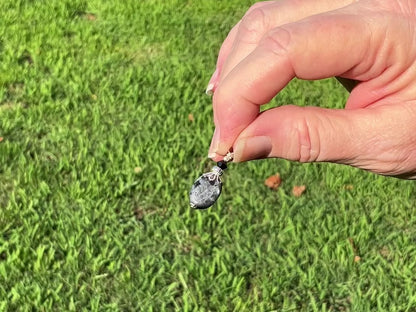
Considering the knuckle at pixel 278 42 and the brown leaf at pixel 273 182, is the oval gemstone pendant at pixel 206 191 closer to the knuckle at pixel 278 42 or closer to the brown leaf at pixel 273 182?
the knuckle at pixel 278 42

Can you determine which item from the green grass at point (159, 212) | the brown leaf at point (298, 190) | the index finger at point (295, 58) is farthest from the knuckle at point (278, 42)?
the brown leaf at point (298, 190)

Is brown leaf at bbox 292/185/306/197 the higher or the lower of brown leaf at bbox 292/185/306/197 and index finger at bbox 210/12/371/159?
the lower

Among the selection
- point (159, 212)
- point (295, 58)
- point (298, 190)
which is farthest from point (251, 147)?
point (298, 190)

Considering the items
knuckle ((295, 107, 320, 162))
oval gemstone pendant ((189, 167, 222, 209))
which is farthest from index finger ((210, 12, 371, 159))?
oval gemstone pendant ((189, 167, 222, 209))

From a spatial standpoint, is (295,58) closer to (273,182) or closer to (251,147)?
(251,147)

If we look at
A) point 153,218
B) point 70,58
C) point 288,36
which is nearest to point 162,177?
point 153,218

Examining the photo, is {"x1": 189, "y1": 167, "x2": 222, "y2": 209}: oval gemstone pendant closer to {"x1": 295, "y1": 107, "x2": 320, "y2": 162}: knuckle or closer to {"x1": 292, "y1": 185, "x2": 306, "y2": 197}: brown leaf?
{"x1": 295, "y1": 107, "x2": 320, "y2": 162}: knuckle
